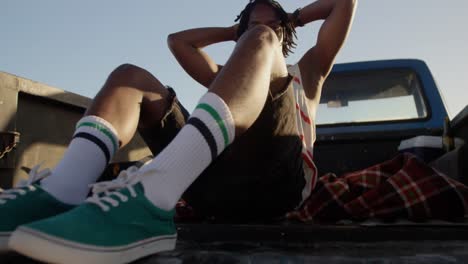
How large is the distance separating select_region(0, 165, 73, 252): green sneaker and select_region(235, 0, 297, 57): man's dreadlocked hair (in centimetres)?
106

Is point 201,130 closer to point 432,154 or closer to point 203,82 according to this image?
point 203,82

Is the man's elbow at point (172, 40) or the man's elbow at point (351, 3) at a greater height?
the man's elbow at point (351, 3)

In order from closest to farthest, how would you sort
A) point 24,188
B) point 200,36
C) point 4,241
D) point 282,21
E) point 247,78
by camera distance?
point 4,241, point 24,188, point 247,78, point 282,21, point 200,36

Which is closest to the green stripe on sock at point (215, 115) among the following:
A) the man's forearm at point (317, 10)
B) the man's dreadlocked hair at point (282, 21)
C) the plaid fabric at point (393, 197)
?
the plaid fabric at point (393, 197)

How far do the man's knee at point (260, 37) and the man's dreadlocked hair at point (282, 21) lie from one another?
17.2 inches

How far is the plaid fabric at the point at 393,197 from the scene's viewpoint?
1366 mm

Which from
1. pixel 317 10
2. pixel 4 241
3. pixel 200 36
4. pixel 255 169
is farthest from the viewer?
pixel 200 36

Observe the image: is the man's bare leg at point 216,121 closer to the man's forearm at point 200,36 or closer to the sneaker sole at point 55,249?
the sneaker sole at point 55,249

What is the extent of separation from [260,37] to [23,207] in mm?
767

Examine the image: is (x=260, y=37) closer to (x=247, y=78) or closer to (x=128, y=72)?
(x=247, y=78)

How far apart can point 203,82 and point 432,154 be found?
120cm

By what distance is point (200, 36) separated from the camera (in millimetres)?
2035

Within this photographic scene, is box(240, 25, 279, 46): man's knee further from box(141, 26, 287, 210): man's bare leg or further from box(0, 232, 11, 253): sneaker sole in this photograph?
box(0, 232, 11, 253): sneaker sole

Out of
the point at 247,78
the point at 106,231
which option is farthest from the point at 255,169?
the point at 106,231
